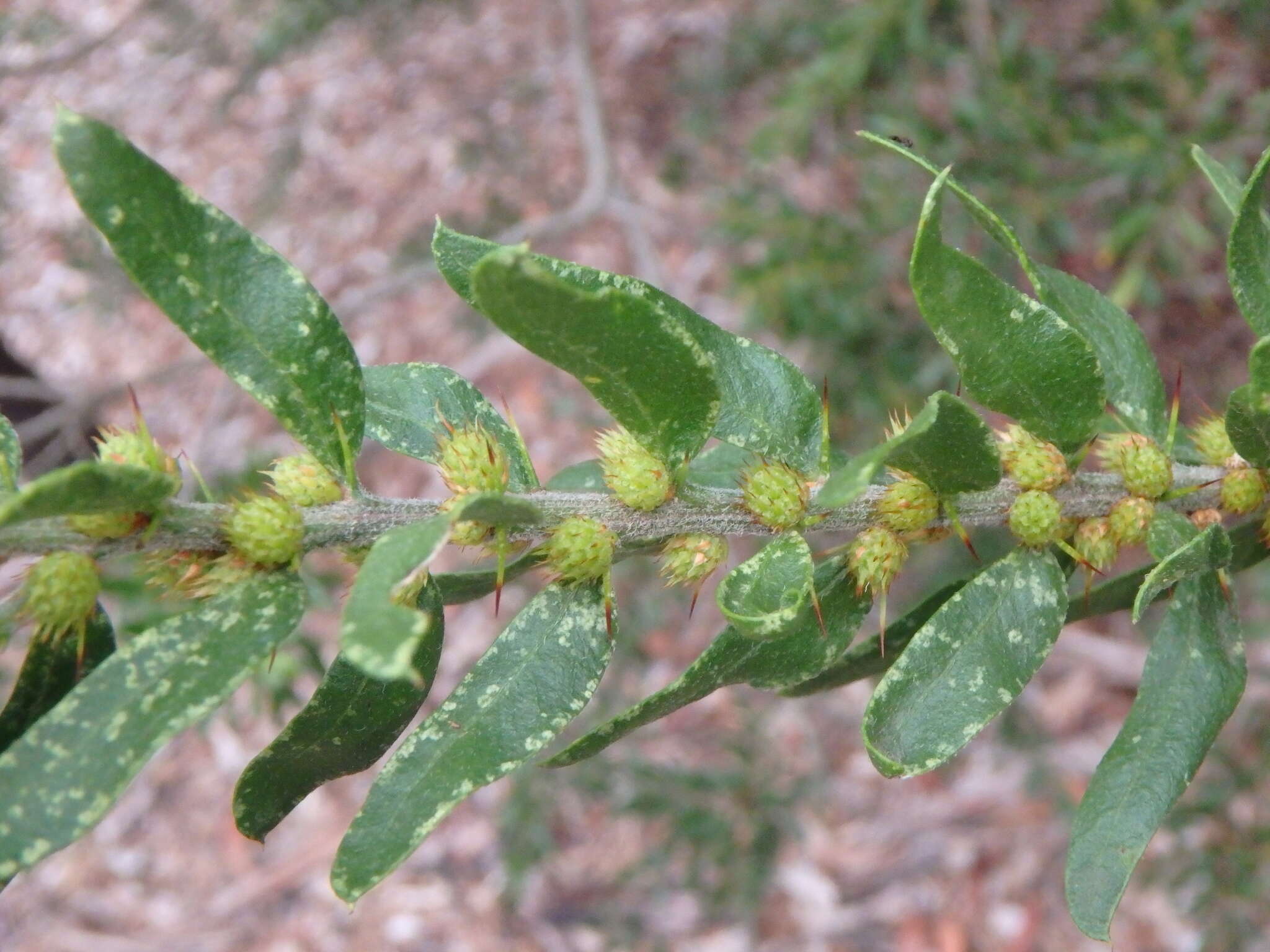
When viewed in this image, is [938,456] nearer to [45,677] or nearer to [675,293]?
[45,677]

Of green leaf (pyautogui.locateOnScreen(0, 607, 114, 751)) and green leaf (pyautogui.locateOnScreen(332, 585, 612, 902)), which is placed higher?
green leaf (pyautogui.locateOnScreen(0, 607, 114, 751))

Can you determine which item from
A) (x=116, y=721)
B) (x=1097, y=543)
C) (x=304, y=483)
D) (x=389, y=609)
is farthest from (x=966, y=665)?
(x=116, y=721)

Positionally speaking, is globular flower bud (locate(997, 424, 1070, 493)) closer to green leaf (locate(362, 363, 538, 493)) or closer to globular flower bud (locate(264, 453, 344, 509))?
green leaf (locate(362, 363, 538, 493))

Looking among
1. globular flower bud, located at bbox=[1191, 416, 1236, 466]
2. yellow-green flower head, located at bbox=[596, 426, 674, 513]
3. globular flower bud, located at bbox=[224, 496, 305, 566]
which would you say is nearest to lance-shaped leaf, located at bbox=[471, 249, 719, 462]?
yellow-green flower head, located at bbox=[596, 426, 674, 513]

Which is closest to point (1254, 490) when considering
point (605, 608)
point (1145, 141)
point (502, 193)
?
point (605, 608)

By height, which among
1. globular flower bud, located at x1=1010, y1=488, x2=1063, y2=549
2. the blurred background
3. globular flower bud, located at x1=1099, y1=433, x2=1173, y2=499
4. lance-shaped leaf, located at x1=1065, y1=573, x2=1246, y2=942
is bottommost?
the blurred background

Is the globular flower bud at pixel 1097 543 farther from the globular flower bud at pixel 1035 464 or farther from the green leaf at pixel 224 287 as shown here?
the green leaf at pixel 224 287

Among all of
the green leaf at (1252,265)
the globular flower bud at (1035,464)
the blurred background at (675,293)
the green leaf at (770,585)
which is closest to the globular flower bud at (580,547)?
the green leaf at (770,585)
